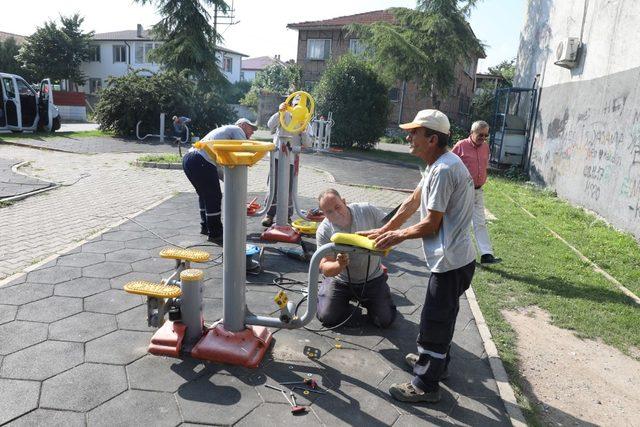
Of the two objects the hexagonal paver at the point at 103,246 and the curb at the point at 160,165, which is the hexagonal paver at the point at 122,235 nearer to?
the hexagonal paver at the point at 103,246

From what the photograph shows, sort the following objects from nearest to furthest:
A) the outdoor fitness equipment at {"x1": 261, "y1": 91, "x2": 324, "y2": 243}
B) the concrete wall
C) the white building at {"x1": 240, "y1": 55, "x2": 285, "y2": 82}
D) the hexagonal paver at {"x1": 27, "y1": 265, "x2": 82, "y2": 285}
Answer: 1. the hexagonal paver at {"x1": 27, "y1": 265, "x2": 82, "y2": 285}
2. the outdoor fitness equipment at {"x1": 261, "y1": 91, "x2": 324, "y2": 243}
3. the concrete wall
4. the white building at {"x1": 240, "y1": 55, "x2": 285, "y2": 82}

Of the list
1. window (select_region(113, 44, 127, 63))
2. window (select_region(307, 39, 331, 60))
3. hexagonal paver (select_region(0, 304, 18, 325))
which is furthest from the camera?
window (select_region(113, 44, 127, 63))

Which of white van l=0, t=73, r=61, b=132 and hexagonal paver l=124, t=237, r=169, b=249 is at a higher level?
white van l=0, t=73, r=61, b=132

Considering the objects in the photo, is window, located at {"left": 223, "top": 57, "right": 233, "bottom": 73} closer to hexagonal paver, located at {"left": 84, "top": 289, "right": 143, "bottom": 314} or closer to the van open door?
the van open door

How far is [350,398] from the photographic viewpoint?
3.03m

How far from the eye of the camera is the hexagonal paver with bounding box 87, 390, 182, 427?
264 cm

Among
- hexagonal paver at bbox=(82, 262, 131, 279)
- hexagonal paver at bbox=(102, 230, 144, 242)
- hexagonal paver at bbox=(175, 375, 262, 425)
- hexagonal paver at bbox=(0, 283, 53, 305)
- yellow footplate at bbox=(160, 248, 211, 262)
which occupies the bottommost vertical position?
hexagonal paver at bbox=(175, 375, 262, 425)

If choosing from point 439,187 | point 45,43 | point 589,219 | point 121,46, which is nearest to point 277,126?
point 439,187

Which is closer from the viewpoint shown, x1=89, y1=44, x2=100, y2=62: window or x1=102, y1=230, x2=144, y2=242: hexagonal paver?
x1=102, y1=230, x2=144, y2=242: hexagonal paver

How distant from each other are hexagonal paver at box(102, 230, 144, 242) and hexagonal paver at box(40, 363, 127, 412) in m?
3.02

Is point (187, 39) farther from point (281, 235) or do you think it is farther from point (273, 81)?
point (281, 235)

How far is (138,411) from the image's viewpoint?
2.74 metres

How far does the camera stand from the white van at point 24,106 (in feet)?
57.1

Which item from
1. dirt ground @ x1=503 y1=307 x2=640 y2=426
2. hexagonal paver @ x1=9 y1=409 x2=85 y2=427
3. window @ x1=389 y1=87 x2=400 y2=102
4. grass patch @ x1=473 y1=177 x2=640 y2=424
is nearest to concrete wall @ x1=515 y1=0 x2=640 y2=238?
grass patch @ x1=473 y1=177 x2=640 y2=424
